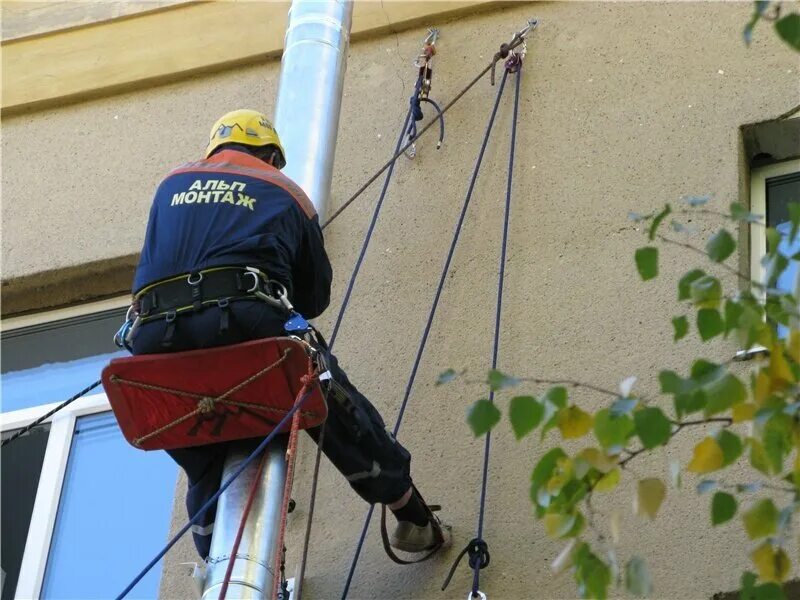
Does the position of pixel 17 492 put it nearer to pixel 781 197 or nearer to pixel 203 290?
pixel 203 290

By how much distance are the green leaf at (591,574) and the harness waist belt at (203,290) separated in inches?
81.6

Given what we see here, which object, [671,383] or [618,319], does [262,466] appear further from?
[671,383]

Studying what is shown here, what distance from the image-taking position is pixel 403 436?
6.53 m

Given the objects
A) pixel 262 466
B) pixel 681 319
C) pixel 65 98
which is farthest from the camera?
pixel 65 98

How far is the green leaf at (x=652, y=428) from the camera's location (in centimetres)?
363

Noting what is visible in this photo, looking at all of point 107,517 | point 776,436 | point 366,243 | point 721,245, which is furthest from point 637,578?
point 107,517

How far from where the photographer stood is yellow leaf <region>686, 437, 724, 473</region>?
12.2ft

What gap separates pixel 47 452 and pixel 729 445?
182 inches

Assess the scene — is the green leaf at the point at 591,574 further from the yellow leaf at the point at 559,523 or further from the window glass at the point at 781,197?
the window glass at the point at 781,197

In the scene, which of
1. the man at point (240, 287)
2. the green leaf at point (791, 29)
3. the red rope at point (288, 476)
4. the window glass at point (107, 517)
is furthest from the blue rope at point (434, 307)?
the green leaf at point (791, 29)

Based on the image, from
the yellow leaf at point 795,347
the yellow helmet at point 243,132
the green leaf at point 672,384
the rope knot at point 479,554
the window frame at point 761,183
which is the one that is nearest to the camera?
the green leaf at point 672,384

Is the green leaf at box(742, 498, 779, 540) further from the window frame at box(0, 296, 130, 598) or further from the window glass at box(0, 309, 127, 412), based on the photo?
the window glass at box(0, 309, 127, 412)

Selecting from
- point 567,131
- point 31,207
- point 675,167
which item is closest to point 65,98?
point 31,207

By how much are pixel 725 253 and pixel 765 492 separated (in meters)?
2.01
